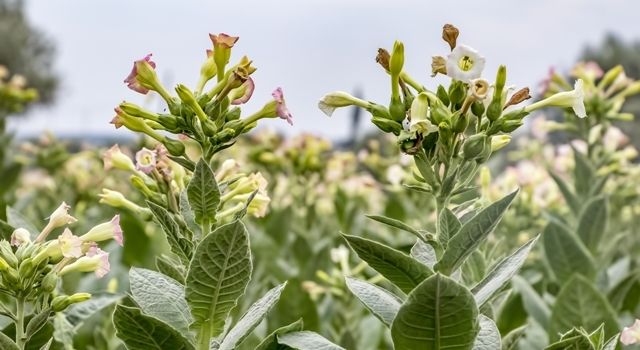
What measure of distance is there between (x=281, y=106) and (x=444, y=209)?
40 cm

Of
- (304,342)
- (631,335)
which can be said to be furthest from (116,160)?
(631,335)

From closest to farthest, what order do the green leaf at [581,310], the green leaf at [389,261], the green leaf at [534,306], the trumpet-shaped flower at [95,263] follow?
the green leaf at [389,261] → the trumpet-shaped flower at [95,263] → the green leaf at [581,310] → the green leaf at [534,306]

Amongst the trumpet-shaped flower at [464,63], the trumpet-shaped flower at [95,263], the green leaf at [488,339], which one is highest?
the trumpet-shaped flower at [464,63]

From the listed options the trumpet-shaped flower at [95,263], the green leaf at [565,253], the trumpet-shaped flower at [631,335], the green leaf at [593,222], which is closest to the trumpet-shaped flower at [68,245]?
the trumpet-shaped flower at [95,263]

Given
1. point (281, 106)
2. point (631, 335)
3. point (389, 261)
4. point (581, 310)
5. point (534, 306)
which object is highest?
point (281, 106)

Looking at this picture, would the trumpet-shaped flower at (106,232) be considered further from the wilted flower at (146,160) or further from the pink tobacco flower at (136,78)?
the pink tobacco flower at (136,78)

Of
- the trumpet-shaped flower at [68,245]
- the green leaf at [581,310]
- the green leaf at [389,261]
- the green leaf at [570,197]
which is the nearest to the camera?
the green leaf at [389,261]

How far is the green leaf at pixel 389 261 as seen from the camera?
1.41 meters

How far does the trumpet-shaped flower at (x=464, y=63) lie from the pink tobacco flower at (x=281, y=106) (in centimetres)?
34

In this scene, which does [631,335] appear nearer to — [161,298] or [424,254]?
[424,254]

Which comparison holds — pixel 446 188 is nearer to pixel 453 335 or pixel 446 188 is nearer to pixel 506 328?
pixel 453 335

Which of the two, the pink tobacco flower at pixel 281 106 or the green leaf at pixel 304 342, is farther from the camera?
the pink tobacco flower at pixel 281 106

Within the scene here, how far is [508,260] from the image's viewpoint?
1.51m

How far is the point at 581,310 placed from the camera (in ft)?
8.13
